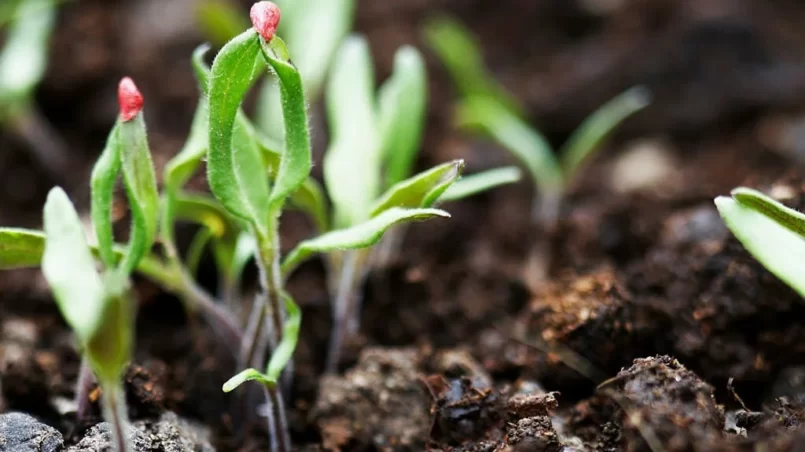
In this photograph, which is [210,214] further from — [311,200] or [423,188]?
[423,188]

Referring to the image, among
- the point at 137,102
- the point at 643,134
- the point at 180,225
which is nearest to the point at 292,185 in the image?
the point at 137,102

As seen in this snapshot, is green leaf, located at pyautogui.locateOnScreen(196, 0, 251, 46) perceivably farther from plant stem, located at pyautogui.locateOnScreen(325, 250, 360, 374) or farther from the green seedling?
the green seedling

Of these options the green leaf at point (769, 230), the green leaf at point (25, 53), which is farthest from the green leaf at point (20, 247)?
the green leaf at point (769, 230)

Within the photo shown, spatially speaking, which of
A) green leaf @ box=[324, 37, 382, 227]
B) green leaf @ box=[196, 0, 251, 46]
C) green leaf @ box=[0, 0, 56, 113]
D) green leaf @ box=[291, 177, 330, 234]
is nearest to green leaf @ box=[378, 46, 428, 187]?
green leaf @ box=[324, 37, 382, 227]

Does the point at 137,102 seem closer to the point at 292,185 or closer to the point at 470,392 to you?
the point at 292,185

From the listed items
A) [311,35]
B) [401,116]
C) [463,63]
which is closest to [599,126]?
[463,63]

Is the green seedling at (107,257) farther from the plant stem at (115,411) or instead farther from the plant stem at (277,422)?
the plant stem at (277,422)
